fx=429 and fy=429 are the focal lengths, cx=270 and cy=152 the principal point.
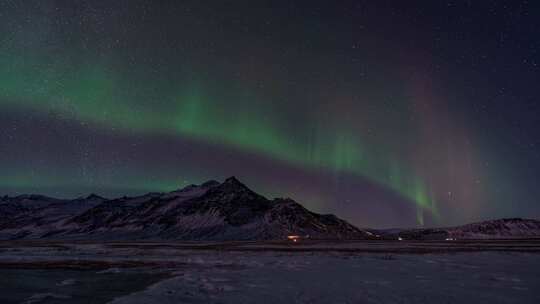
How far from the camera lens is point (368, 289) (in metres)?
22.6

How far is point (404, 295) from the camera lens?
20469 millimetres

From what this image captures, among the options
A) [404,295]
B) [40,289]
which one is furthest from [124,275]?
[404,295]

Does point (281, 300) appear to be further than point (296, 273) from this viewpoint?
No

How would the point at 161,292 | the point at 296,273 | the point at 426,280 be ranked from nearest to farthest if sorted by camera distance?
1. the point at 161,292
2. the point at 426,280
3. the point at 296,273

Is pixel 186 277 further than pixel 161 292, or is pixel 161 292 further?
pixel 186 277

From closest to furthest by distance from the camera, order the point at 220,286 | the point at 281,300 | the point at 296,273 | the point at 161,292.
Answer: the point at 281,300
the point at 161,292
the point at 220,286
the point at 296,273

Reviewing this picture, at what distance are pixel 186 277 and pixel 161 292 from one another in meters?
6.92

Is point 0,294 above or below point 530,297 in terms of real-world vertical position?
below

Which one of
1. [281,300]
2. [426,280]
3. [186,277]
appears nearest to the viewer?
[281,300]

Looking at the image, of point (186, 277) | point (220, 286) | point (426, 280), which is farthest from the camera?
point (186, 277)

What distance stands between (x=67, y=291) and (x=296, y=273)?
50.2 feet

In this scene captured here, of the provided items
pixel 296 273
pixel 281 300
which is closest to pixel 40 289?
pixel 281 300

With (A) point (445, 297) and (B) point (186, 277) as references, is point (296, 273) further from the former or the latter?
(A) point (445, 297)

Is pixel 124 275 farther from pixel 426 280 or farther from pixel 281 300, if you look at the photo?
pixel 426 280
